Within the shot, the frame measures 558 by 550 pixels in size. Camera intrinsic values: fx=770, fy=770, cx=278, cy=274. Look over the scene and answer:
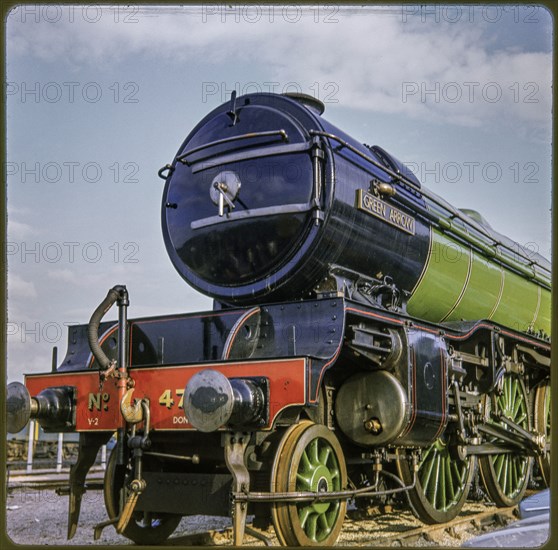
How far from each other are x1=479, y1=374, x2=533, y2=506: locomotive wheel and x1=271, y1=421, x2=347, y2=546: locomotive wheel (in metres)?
2.57

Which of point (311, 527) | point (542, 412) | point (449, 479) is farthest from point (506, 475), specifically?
point (311, 527)

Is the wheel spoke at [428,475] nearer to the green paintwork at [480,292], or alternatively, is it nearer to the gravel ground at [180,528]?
the gravel ground at [180,528]

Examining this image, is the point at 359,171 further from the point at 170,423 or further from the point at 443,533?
the point at 443,533

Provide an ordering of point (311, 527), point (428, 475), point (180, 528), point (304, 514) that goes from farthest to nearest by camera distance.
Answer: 1. point (180, 528)
2. point (428, 475)
3. point (311, 527)
4. point (304, 514)

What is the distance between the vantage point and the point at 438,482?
21.4 ft

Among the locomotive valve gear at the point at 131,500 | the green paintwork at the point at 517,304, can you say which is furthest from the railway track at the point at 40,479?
the green paintwork at the point at 517,304

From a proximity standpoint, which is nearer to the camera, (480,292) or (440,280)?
(440,280)

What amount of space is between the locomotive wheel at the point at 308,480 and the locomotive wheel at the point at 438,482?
1122 mm

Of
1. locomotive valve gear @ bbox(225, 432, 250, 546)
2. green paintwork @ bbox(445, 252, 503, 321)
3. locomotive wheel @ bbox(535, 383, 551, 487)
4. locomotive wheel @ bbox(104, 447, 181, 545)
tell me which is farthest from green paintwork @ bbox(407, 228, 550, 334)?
locomotive wheel @ bbox(104, 447, 181, 545)

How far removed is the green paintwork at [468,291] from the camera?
258 inches

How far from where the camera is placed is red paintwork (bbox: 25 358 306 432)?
453 cm

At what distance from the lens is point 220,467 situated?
5453mm

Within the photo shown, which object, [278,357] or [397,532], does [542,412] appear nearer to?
[397,532]

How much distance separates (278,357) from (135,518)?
187cm
